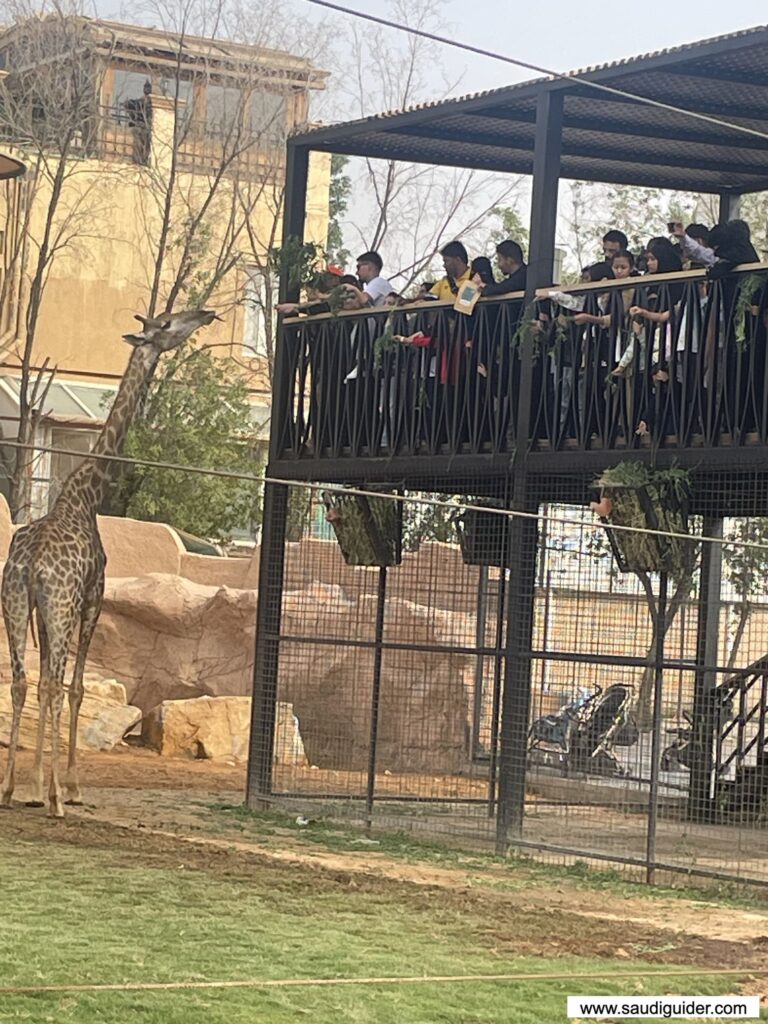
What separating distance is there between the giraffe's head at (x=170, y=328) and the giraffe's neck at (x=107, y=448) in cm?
8

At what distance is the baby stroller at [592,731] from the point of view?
17.7m

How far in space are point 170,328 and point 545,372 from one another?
3.16 m

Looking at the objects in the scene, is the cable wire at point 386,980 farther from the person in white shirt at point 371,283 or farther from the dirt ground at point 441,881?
the person in white shirt at point 371,283

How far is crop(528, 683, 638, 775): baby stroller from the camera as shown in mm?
17672

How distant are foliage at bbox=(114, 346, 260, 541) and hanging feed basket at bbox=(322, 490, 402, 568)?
41.4 feet

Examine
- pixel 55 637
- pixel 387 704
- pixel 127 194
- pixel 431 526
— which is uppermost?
pixel 127 194

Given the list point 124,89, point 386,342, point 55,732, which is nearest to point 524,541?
point 386,342

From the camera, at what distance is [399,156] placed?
17.6 meters

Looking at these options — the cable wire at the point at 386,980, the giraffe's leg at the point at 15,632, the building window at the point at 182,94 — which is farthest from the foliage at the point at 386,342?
the building window at the point at 182,94

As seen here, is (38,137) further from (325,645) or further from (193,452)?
(325,645)

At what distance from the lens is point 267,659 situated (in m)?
16.5

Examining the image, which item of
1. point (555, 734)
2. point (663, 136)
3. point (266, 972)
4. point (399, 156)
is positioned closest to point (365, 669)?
point (555, 734)

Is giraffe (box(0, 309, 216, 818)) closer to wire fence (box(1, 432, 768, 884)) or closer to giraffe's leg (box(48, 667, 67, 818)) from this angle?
giraffe's leg (box(48, 667, 67, 818))

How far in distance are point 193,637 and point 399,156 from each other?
7461 mm
